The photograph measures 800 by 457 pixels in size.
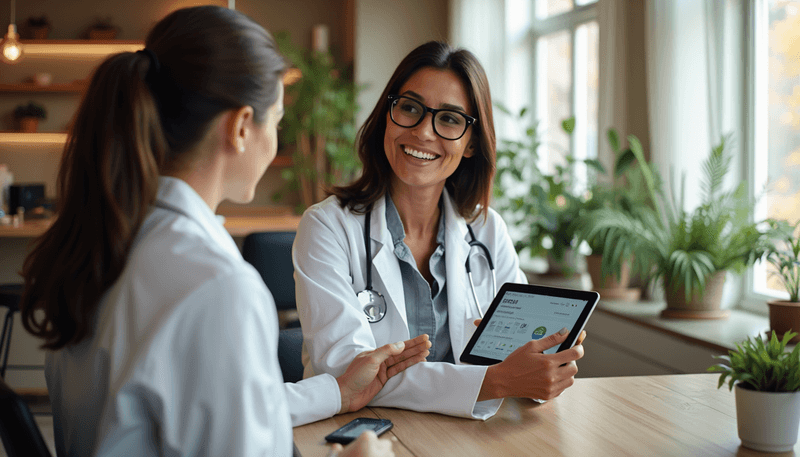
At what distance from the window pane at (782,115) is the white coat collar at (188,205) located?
2.21m

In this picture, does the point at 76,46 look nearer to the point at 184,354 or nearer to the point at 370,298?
the point at 370,298

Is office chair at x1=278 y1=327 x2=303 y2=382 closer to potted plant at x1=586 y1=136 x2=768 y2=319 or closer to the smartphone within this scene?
the smartphone

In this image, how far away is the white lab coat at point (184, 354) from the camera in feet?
2.25

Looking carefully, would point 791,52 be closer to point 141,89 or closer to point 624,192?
point 624,192

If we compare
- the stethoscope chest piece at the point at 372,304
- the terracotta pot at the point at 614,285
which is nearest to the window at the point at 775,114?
the terracotta pot at the point at 614,285

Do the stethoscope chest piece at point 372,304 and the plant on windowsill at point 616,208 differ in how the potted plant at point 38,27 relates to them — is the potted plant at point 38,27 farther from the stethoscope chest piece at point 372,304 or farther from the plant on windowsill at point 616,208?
the stethoscope chest piece at point 372,304

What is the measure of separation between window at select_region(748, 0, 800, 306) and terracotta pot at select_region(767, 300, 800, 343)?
61 centimetres

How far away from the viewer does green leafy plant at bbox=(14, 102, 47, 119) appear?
564cm

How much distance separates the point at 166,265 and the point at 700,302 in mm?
2123

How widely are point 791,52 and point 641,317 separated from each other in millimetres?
1094

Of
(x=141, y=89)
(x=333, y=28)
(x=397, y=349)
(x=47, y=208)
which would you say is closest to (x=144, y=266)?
(x=141, y=89)

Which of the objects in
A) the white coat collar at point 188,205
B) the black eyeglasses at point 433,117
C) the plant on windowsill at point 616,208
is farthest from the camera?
the plant on windowsill at point 616,208

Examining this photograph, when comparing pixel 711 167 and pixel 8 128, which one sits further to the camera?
pixel 8 128

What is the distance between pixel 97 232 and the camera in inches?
29.8
